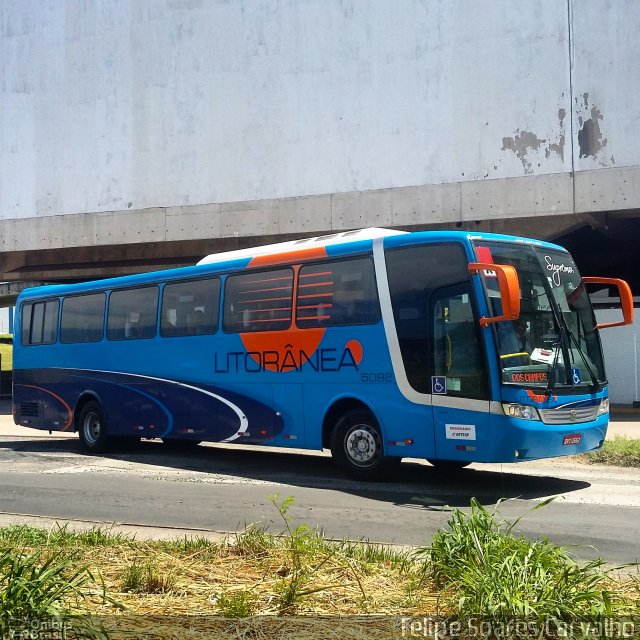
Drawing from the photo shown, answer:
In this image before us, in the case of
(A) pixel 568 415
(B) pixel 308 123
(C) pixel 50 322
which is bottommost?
(A) pixel 568 415

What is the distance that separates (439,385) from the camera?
427 inches

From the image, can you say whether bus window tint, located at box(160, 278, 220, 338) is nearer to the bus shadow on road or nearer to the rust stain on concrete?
the bus shadow on road

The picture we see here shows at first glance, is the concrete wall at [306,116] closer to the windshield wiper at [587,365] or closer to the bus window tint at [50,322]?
the bus window tint at [50,322]

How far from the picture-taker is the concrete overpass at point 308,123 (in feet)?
76.1

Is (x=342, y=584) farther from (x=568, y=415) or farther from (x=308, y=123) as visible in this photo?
(x=308, y=123)

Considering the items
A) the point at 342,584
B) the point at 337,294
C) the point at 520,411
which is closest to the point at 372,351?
the point at 337,294

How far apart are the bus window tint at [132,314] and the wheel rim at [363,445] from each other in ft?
15.9

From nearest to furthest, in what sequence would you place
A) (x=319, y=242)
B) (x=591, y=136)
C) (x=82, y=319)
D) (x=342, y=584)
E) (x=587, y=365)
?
(x=342, y=584), (x=587, y=365), (x=319, y=242), (x=82, y=319), (x=591, y=136)

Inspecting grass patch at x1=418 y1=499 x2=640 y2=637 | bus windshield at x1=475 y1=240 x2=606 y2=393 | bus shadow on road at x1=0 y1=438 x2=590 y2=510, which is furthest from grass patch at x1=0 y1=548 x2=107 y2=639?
bus windshield at x1=475 y1=240 x2=606 y2=393

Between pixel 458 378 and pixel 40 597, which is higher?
pixel 458 378

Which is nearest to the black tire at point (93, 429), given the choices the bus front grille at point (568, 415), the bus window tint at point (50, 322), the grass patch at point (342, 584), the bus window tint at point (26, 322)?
the bus window tint at point (50, 322)

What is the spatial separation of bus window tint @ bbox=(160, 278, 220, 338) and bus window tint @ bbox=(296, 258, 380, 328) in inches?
78.7

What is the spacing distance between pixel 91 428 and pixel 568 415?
965cm

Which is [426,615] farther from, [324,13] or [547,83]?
[324,13]
